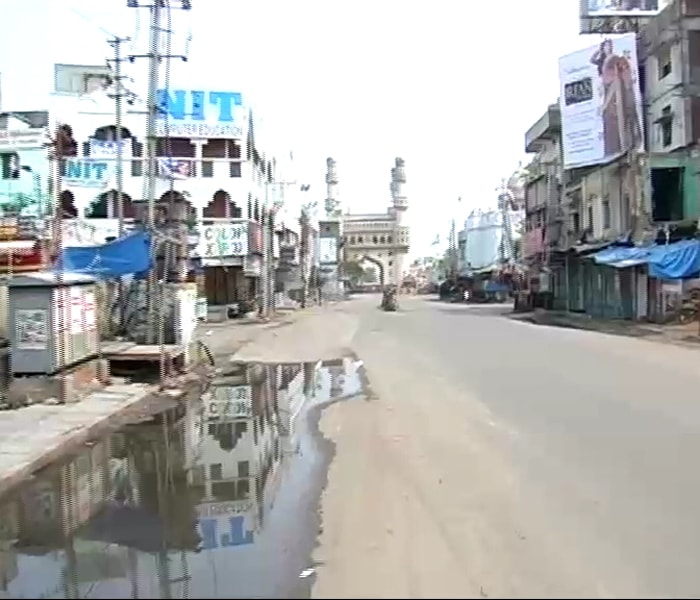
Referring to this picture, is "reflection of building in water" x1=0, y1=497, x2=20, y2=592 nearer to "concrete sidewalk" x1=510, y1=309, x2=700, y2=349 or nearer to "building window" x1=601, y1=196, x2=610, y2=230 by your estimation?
"concrete sidewalk" x1=510, y1=309, x2=700, y2=349

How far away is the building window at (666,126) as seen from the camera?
44.9 m

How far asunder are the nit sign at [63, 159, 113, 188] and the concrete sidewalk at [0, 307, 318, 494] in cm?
4111

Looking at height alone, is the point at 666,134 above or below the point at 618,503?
above

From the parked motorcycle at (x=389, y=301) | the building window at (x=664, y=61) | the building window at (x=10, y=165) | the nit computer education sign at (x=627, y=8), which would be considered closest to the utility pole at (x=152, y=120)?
the building window at (x=10, y=165)

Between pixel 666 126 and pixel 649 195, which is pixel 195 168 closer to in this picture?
pixel 666 126

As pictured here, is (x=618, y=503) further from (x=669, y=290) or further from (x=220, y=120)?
(x=220, y=120)

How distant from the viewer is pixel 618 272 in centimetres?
4947

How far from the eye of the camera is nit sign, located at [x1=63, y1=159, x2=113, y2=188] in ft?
201

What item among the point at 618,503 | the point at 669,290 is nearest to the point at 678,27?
the point at 669,290

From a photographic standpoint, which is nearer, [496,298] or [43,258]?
[43,258]

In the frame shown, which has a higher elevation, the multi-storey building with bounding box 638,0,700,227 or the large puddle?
the multi-storey building with bounding box 638,0,700,227

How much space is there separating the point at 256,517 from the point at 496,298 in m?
90.8

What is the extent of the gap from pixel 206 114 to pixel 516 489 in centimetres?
5638

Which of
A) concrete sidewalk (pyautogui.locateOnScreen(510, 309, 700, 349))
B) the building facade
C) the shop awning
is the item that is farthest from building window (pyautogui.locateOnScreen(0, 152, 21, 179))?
the building facade
